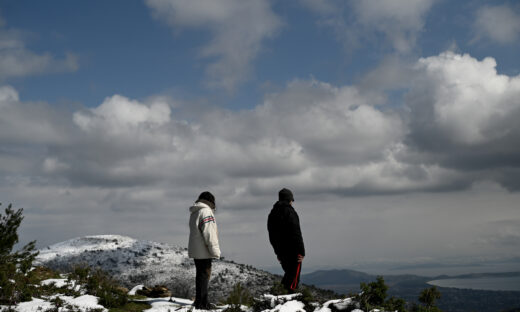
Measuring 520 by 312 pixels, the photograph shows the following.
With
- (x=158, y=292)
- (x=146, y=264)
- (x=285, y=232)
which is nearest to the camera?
(x=285, y=232)

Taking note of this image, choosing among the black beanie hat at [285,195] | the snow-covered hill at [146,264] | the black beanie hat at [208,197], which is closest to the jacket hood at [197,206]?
the black beanie hat at [208,197]

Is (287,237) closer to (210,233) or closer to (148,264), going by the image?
(210,233)

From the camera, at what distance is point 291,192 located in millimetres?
11055

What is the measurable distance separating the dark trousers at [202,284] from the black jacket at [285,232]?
179 cm

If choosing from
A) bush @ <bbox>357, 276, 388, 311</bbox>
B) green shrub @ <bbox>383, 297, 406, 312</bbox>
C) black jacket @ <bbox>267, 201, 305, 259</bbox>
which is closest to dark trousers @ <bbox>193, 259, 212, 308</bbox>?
black jacket @ <bbox>267, 201, 305, 259</bbox>

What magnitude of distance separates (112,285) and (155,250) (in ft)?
86.8

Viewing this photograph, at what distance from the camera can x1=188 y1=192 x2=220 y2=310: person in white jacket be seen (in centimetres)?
1014

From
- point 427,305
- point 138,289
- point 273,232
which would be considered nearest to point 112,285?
point 138,289

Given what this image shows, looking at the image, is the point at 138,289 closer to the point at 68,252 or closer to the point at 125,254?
the point at 125,254

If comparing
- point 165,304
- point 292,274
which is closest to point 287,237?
point 292,274

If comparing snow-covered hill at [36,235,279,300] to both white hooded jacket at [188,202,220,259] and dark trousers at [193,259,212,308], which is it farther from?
white hooded jacket at [188,202,220,259]

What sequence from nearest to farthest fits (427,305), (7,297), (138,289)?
(427,305)
(7,297)
(138,289)

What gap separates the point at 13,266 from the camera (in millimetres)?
10977

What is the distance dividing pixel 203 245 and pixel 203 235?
0.86 feet
